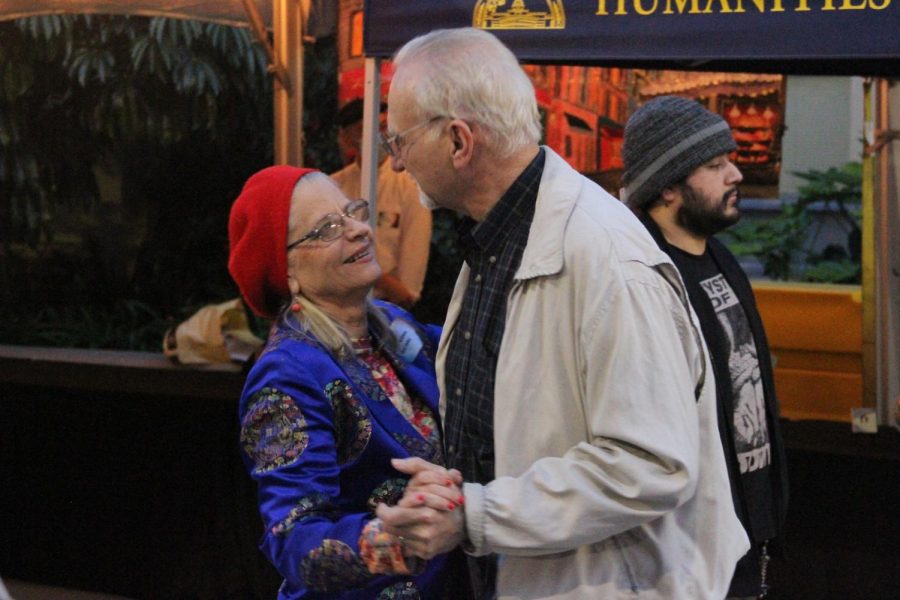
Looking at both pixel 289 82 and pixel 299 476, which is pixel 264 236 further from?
pixel 289 82

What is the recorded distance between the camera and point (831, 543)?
5020mm

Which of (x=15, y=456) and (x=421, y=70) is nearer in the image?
(x=421, y=70)

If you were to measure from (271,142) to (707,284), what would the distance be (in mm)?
5801

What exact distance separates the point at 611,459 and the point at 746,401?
159 centimetres

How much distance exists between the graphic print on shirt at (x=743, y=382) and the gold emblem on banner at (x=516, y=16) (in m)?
1.07

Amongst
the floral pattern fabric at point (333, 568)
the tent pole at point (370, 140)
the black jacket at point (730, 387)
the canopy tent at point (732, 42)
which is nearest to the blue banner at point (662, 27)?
the canopy tent at point (732, 42)

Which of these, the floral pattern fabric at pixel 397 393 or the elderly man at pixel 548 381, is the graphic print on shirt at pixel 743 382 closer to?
the floral pattern fabric at pixel 397 393

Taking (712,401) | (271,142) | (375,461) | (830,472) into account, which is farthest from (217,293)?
(712,401)

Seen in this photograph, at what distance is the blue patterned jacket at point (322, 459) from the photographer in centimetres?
243

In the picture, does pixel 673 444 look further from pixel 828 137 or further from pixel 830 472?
pixel 828 137

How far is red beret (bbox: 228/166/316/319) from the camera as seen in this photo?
288 centimetres

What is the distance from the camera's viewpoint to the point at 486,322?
91.0 inches

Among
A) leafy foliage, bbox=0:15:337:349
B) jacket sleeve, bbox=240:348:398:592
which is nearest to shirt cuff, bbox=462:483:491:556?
jacket sleeve, bbox=240:348:398:592

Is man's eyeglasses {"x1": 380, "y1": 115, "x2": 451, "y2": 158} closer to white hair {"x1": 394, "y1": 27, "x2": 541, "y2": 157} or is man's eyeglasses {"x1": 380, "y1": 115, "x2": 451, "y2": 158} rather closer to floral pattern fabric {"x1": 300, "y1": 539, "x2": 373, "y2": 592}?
white hair {"x1": 394, "y1": 27, "x2": 541, "y2": 157}
